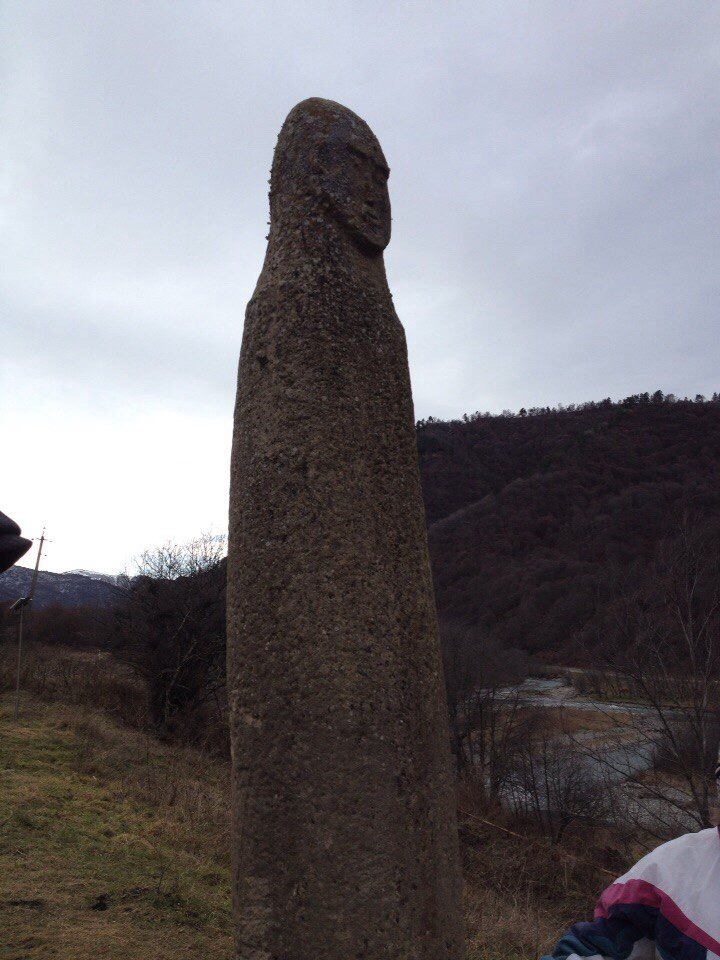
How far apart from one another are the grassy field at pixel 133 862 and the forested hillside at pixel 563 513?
15.1ft

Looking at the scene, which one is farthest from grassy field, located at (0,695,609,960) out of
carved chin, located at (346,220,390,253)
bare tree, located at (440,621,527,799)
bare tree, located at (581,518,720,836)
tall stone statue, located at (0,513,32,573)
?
bare tree, located at (440,621,527,799)

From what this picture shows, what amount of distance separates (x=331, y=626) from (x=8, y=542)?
828 mm

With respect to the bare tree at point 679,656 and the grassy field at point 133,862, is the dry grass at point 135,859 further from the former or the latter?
the bare tree at point 679,656

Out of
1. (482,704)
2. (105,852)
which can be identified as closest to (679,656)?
(105,852)

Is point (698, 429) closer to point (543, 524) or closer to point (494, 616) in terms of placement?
point (543, 524)

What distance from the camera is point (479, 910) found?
820cm

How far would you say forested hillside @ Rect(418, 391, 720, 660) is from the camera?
3123 centimetres

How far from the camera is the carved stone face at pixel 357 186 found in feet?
7.87

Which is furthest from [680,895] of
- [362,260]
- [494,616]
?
[494,616]

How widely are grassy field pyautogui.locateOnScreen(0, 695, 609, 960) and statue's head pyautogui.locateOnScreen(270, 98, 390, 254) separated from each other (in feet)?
14.6

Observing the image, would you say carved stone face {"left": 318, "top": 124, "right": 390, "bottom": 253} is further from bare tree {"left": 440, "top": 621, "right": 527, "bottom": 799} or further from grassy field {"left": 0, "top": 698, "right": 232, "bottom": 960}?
bare tree {"left": 440, "top": 621, "right": 527, "bottom": 799}

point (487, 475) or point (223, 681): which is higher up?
point (487, 475)

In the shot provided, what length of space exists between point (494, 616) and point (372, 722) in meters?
38.5

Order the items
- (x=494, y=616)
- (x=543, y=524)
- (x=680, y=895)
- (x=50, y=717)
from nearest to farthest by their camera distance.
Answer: (x=680, y=895)
(x=50, y=717)
(x=494, y=616)
(x=543, y=524)
